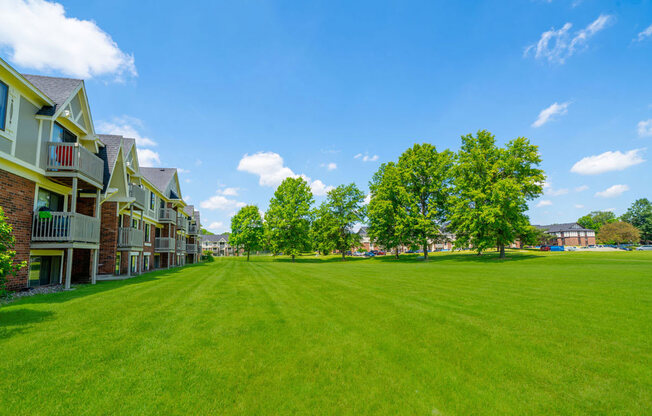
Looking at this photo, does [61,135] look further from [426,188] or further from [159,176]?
[426,188]

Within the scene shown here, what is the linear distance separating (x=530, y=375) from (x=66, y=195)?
18.8 m

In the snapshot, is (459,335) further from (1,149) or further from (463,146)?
(463,146)

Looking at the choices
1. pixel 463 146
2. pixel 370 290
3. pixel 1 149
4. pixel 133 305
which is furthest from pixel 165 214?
pixel 463 146

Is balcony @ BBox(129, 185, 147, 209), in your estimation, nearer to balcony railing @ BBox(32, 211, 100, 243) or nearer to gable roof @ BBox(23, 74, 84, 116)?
balcony railing @ BBox(32, 211, 100, 243)

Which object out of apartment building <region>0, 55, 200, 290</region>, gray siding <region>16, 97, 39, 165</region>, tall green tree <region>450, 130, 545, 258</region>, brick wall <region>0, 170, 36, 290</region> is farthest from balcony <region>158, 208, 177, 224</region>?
tall green tree <region>450, 130, 545, 258</region>

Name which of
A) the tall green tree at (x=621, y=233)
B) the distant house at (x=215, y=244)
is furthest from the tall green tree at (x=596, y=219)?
the distant house at (x=215, y=244)

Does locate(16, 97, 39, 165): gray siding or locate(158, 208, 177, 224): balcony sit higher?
locate(16, 97, 39, 165): gray siding

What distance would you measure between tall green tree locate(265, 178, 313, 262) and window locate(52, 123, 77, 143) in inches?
1227

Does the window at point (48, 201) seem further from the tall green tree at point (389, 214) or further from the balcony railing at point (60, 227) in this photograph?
the tall green tree at point (389, 214)

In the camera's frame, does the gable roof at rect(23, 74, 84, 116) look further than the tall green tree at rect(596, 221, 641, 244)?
No

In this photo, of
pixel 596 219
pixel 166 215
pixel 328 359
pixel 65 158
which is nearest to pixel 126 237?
pixel 65 158

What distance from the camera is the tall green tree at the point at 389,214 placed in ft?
127

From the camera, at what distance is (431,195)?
129 feet

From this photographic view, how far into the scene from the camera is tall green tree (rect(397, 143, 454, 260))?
37.8 meters
